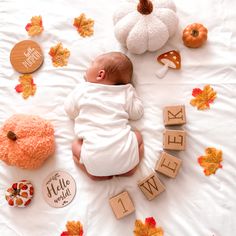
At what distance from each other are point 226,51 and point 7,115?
2.83 feet

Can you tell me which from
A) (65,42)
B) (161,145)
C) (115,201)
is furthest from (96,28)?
(115,201)

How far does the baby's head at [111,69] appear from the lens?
1.14 m

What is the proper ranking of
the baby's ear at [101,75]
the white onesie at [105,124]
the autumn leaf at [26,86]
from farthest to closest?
the autumn leaf at [26,86]
the baby's ear at [101,75]
the white onesie at [105,124]

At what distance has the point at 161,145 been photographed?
113 cm

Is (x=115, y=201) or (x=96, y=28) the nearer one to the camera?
(x=115, y=201)

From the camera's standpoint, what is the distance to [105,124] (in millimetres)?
1074

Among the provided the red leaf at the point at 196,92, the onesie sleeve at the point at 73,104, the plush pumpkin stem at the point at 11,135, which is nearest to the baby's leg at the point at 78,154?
the onesie sleeve at the point at 73,104

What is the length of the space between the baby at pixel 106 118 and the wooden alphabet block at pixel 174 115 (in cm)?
9

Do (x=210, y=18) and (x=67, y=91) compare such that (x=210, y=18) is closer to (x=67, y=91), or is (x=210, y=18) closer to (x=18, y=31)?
(x=67, y=91)

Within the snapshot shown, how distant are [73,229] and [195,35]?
810 mm

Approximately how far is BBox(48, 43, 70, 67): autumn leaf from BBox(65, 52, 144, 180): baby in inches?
5.8

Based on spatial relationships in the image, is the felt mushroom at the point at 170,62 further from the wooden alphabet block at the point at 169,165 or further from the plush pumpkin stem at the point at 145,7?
the wooden alphabet block at the point at 169,165

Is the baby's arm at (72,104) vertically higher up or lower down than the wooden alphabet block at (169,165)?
higher up

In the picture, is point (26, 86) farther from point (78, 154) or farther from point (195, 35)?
point (195, 35)
